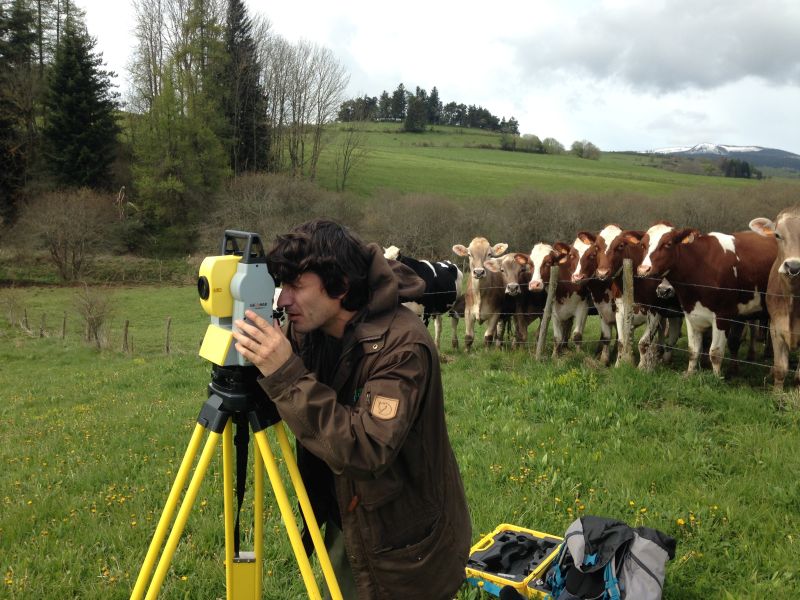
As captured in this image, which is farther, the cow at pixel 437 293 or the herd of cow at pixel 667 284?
the cow at pixel 437 293

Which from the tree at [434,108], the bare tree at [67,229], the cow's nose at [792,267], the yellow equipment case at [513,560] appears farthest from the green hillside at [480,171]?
the yellow equipment case at [513,560]

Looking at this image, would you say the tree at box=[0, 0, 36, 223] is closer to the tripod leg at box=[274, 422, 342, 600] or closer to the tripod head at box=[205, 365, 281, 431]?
the tripod head at box=[205, 365, 281, 431]

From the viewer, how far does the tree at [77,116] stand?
41.8 m

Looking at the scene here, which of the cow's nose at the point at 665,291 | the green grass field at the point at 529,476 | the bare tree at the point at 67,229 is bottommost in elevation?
the bare tree at the point at 67,229

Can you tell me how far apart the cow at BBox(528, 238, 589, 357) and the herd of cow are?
0.06 ft

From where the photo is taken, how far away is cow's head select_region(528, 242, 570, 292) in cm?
1052

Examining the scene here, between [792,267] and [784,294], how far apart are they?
671mm

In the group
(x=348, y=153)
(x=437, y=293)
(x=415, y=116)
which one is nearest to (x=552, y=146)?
(x=415, y=116)

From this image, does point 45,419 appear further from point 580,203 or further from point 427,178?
point 427,178

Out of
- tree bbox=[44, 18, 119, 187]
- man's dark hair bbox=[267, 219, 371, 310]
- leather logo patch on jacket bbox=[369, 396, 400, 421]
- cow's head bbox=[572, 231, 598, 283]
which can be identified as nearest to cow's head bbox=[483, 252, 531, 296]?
cow's head bbox=[572, 231, 598, 283]

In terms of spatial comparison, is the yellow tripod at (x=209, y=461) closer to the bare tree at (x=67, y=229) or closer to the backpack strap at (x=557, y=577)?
the backpack strap at (x=557, y=577)

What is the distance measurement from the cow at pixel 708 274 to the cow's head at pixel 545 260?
7.45ft

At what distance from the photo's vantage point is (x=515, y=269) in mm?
11258

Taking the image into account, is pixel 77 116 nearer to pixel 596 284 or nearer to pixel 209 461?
pixel 596 284
